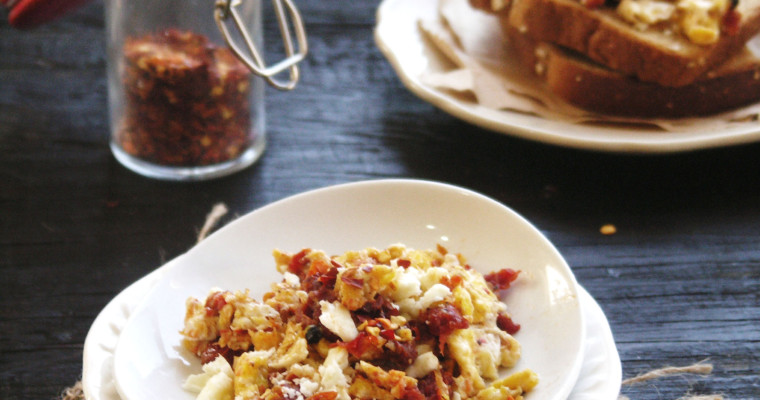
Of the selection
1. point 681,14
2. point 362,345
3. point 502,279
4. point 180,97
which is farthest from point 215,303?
point 681,14

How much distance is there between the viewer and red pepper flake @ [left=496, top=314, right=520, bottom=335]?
4.30 feet

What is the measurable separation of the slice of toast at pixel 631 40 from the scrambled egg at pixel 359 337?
99cm

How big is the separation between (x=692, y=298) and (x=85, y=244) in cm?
128

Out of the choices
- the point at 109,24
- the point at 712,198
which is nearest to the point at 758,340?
the point at 712,198

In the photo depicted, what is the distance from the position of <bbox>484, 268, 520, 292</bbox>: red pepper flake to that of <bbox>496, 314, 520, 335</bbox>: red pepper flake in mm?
71

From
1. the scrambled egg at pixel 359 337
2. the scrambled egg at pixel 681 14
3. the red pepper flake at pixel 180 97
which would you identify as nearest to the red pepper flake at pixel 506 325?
the scrambled egg at pixel 359 337

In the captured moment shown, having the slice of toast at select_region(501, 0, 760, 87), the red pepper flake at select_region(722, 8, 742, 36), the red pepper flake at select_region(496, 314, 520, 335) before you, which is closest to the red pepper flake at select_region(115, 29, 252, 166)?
the slice of toast at select_region(501, 0, 760, 87)

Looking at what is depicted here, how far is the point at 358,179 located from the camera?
2.05 metres

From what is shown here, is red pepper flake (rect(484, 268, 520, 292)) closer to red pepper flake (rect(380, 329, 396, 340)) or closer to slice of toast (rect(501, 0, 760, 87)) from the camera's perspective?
red pepper flake (rect(380, 329, 396, 340))

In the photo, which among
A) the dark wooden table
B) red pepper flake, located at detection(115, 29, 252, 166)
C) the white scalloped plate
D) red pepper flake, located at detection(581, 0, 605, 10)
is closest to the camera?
the white scalloped plate

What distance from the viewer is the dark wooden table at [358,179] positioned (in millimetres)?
1549

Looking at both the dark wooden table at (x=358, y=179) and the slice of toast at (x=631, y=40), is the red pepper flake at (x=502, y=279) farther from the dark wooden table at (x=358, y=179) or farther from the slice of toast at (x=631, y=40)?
the slice of toast at (x=631, y=40)

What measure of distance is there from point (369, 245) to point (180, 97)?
25.1 inches

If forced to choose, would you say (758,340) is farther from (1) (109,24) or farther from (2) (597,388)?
(1) (109,24)
